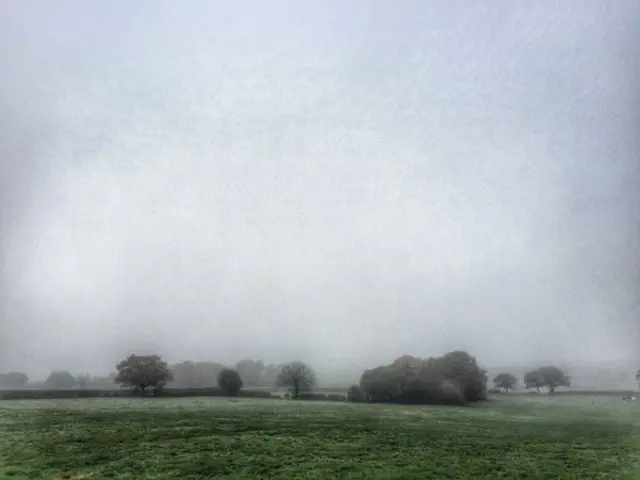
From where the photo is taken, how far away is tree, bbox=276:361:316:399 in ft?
16.7

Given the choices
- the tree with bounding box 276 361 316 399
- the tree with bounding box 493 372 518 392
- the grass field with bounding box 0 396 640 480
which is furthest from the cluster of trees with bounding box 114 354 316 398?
the tree with bounding box 493 372 518 392

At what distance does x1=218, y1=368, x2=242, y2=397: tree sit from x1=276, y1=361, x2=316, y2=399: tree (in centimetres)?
40

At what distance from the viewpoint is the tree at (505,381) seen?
195 inches

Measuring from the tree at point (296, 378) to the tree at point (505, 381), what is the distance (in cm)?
180

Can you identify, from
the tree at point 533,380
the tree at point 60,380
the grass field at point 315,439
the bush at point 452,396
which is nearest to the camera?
the grass field at point 315,439

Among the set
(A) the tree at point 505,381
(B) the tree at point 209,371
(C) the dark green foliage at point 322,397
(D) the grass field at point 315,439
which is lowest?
(D) the grass field at point 315,439

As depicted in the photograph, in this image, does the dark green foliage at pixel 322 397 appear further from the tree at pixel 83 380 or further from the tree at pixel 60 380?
the tree at pixel 60 380

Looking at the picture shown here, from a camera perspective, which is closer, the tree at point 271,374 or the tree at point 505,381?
the tree at point 505,381

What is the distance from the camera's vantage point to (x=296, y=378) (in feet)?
16.8

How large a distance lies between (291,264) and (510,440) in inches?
107

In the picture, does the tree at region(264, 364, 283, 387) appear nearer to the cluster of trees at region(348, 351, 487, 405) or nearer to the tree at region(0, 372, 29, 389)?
the cluster of trees at region(348, 351, 487, 405)

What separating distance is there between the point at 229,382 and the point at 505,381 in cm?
271

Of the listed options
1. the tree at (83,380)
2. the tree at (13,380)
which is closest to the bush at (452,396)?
the tree at (83,380)

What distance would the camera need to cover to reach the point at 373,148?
18.1 feet
